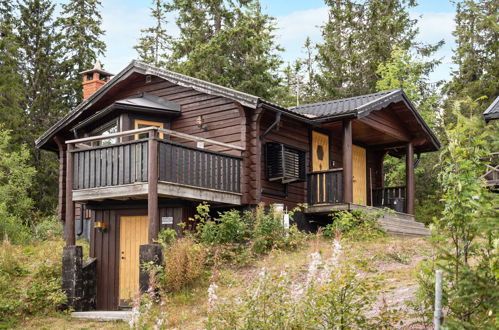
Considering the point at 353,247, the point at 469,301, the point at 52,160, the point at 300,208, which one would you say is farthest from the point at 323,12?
the point at 469,301

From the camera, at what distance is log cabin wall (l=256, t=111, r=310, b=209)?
16.7 meters

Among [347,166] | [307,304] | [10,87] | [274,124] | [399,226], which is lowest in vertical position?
[307,304]

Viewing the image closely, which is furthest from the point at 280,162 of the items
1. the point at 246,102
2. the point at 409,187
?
the point at 409,187

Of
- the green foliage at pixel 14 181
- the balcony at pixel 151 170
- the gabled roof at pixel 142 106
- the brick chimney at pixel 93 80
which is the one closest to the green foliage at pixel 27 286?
the balcony at pixel 151 170

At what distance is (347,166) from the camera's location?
17.2 meters

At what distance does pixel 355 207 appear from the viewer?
1706cm

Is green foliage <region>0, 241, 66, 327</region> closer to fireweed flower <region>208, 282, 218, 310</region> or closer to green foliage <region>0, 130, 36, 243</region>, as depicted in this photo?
fireweed flower <region>208, 282, 218, 310</region>

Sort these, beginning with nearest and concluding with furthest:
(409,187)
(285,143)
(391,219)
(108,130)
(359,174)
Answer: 1. (285,143)
2. (108,130)
3. (391,219)
4. (409,187)
5. (359,174)

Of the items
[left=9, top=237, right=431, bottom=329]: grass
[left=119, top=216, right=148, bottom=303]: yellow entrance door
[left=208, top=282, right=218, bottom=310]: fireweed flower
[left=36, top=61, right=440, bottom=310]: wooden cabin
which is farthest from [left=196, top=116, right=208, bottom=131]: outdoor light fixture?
[left=208, top=282, right=218, bottom=310]: fireweed flower

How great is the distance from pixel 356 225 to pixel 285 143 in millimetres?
2824

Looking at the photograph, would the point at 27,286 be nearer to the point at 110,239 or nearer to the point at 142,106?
the point at 110,239

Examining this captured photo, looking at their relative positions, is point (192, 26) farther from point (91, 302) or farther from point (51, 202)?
point (91, 302)

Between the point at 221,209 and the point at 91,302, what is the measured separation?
3796 millimetres

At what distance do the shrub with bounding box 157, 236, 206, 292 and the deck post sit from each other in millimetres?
5336
